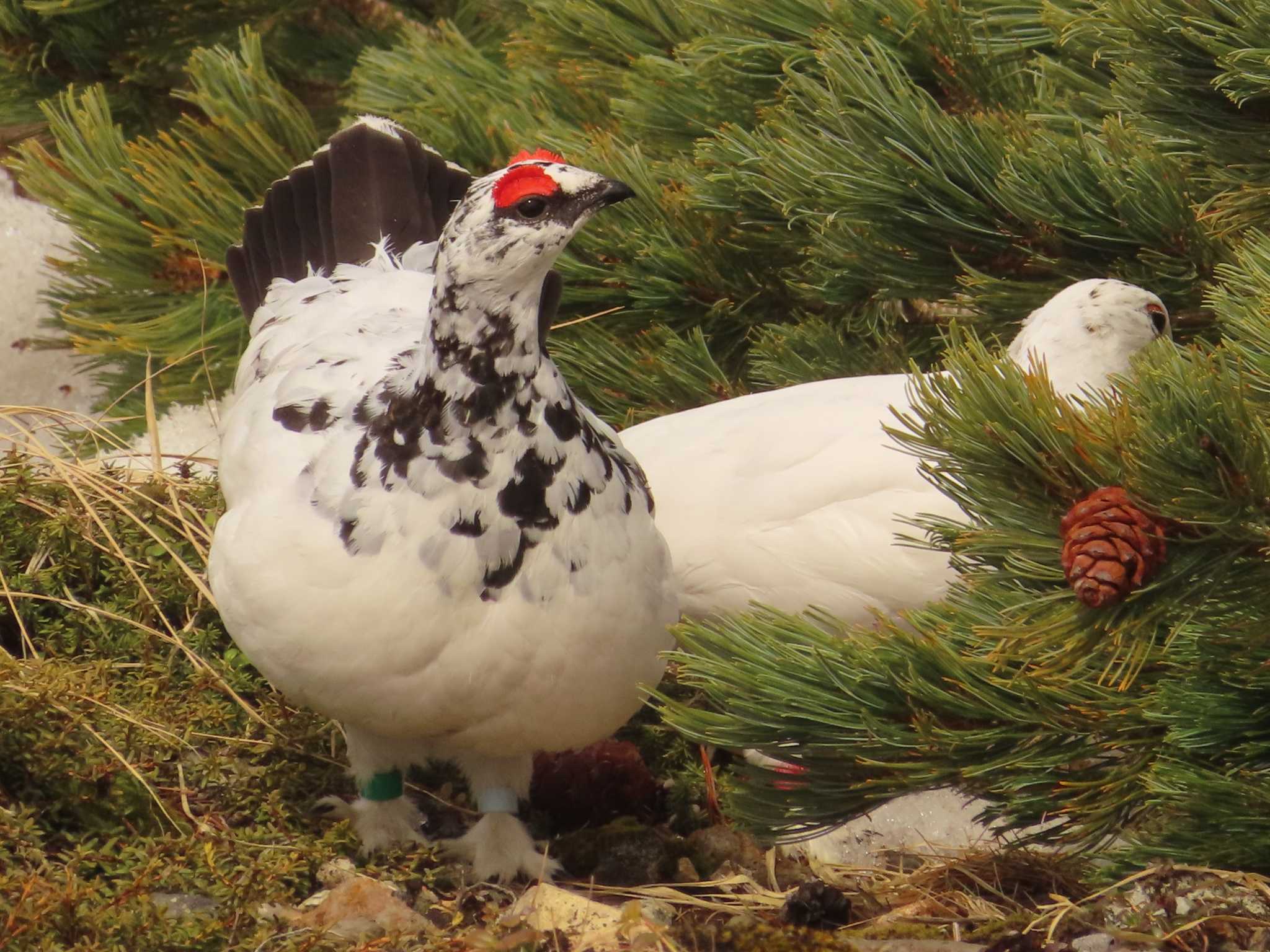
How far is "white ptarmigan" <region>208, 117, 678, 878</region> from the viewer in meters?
1.72

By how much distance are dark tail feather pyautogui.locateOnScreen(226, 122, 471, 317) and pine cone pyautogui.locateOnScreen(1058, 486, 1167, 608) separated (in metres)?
1.73

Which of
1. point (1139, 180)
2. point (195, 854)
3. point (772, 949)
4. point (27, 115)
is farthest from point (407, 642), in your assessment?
point (27, 115)

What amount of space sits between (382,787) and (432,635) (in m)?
0.42

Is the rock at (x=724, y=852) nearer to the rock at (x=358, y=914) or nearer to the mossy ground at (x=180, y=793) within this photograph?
the mossy ground at (x=180, y=793)

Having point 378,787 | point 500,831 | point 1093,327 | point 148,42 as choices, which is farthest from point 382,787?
point 148,42

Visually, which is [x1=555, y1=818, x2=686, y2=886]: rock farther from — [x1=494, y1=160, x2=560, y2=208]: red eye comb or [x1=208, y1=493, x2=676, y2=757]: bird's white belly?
[x1=494, y1=160, x2=560, y2=208]: red eye comb

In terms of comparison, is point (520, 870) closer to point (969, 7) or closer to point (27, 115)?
point (969, 7)

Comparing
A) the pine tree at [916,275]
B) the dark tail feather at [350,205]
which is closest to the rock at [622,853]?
the pine tree at [916,275]

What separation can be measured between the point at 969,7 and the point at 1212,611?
1372 mm

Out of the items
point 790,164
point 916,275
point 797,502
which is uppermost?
point 790,164

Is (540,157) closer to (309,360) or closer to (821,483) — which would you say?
(309,360)

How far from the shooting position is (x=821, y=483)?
2211 mm

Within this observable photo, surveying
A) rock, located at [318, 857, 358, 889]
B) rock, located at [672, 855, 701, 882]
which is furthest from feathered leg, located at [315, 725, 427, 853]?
rock, located at [672, 855, 701, 882]

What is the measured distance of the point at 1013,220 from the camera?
1854 mm
